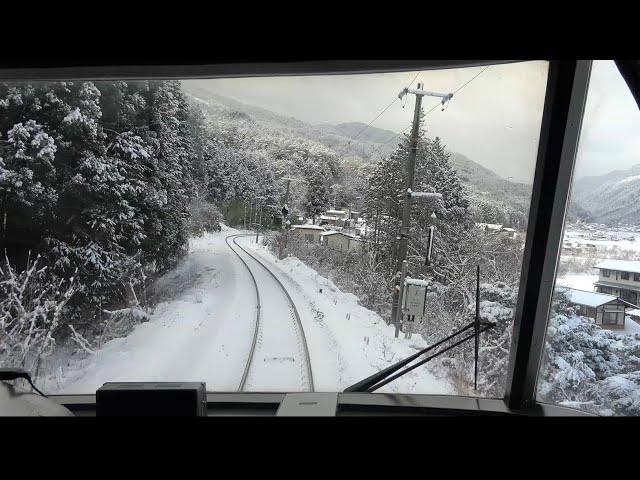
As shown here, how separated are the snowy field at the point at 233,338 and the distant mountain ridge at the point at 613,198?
3.61 ft

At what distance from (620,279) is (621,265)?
73 millimetres

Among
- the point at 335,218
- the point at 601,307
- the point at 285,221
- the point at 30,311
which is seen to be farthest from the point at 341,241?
the point at 30,311

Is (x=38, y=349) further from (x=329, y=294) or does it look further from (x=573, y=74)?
(x=573, y=74)

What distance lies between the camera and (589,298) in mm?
2363

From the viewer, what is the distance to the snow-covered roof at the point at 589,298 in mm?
2348

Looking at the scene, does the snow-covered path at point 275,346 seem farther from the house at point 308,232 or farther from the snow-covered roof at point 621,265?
the snow-covered roof at point 621,265

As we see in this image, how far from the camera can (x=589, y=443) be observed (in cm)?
132

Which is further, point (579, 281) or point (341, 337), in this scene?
point (341, 337)

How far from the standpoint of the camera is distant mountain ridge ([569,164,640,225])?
7.43 feet

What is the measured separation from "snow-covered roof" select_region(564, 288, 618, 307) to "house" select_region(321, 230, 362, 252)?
1.19m

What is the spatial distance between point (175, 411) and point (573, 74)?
7.02 ft

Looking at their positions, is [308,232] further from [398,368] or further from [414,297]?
[398,368]

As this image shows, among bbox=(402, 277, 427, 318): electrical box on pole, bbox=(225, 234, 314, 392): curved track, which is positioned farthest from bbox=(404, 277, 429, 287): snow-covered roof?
bbox=(225, 234, 314, 392): curved track

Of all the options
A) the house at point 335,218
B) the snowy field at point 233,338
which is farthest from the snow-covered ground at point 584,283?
the house at point 335,218
